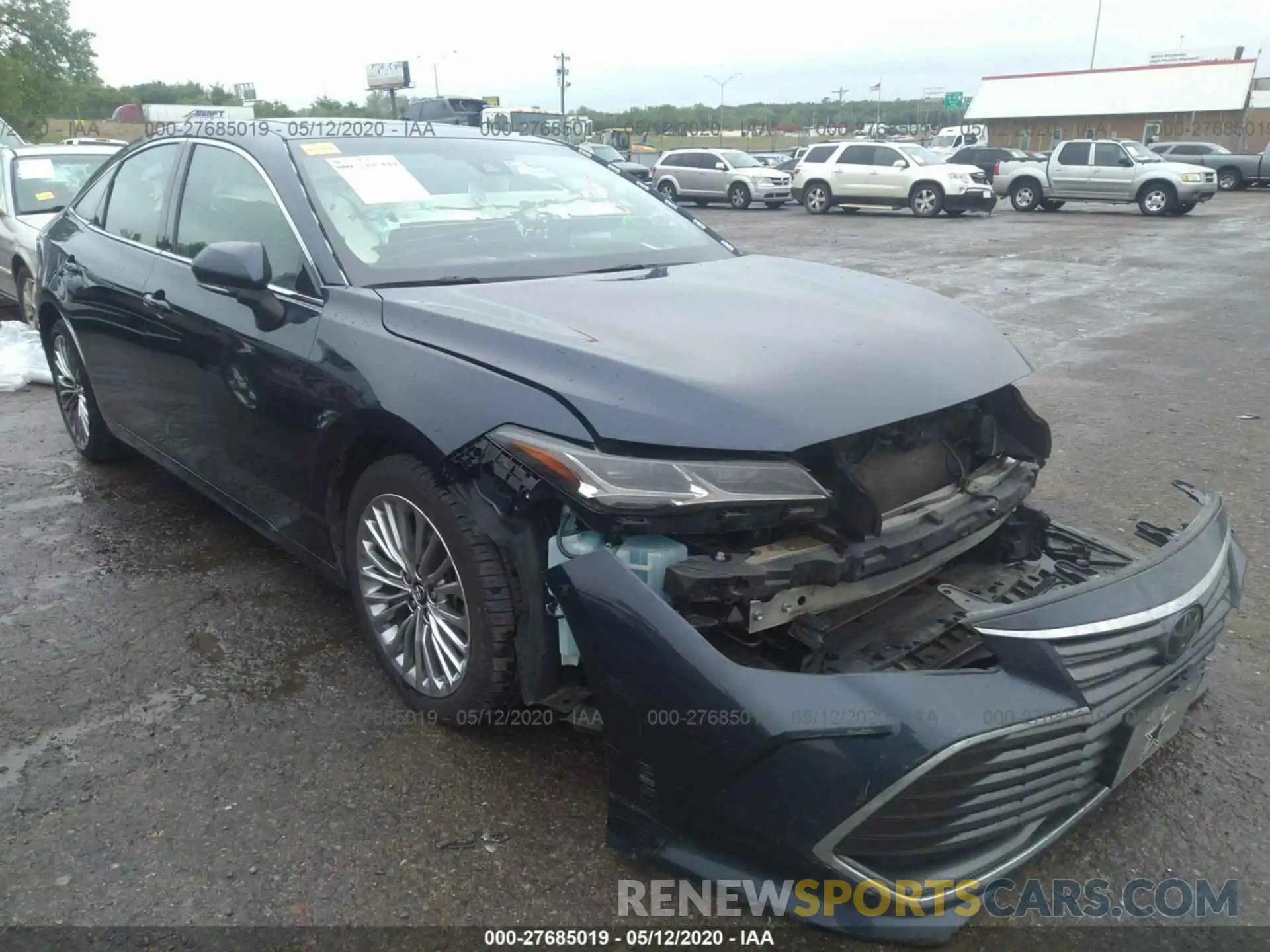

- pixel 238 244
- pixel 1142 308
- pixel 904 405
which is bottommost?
pixel 1142 308

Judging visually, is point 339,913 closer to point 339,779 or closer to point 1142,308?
point 339,779

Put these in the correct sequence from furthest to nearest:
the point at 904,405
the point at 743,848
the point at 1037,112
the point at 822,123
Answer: the point at 822,123 < the point at 1037,112 < the point at 904,405 < the point at 743,848

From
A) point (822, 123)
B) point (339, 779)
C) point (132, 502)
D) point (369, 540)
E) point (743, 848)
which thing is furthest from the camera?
point (822, 123)

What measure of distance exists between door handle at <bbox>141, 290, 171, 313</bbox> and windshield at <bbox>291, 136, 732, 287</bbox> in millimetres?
837

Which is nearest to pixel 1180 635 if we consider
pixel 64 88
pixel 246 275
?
pixel 246 275

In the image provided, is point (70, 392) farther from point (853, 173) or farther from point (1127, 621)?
point (853, 173)

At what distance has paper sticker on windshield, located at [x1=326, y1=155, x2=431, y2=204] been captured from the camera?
3248 mm

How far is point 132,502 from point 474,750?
2.82 m

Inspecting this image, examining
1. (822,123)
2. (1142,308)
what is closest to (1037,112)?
(1142,308)

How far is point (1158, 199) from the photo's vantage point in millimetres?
21562

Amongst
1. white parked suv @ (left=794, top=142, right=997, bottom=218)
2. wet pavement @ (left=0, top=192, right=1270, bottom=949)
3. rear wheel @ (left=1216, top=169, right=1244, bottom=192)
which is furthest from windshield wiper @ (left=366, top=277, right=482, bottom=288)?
rear wheel @ (left=1216, top=169, right=1244, bottom=192)

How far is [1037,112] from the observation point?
48125mm

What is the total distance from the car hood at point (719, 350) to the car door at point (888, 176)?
809 inches

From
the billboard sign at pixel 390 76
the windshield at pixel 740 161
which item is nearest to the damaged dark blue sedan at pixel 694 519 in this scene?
the windshield at pixel 740 161
